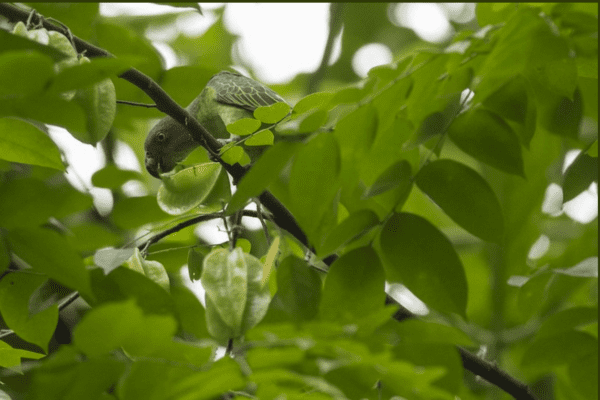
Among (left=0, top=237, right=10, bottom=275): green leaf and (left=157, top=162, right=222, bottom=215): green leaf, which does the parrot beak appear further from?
(left=0, top=237, right=10, bottom=275): green leaf

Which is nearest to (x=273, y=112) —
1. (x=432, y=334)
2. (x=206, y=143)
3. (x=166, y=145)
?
(x=206, y=143)

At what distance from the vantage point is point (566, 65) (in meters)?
1.27

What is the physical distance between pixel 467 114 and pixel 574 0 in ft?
1.06

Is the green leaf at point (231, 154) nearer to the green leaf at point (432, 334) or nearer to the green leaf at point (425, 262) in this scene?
the green leaf at point (425, 262)

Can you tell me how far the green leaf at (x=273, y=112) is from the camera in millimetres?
1542

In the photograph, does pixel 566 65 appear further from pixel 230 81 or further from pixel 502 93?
pixel 230 81

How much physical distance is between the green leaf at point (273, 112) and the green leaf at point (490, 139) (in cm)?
44

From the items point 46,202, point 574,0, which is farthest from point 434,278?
point 46,202

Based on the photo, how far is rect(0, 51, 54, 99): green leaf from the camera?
3.46 ft

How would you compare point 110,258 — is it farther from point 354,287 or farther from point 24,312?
point 354,287

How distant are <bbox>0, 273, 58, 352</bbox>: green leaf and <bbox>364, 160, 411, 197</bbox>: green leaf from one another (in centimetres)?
78

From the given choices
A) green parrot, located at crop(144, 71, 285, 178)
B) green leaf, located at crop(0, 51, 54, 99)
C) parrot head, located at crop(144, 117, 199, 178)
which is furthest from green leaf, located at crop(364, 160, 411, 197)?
parrot head, located at crop(144, 117, 199, 178)

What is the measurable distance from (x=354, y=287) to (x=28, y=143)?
802 millimetres

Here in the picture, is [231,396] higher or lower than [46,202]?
lower
